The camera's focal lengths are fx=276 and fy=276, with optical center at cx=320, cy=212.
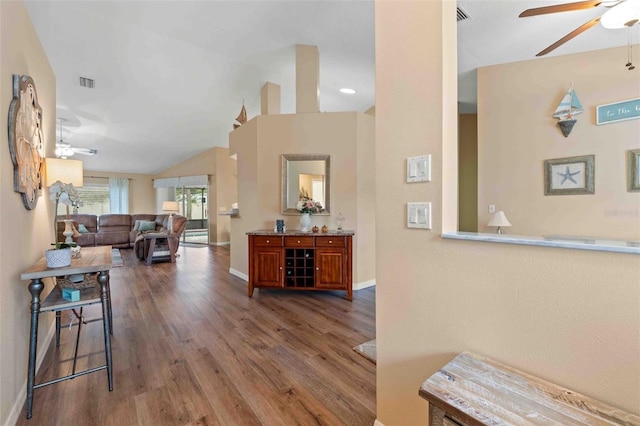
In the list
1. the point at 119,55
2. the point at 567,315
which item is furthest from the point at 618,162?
the point at 119,55

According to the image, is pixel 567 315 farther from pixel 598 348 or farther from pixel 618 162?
pixel 618 162

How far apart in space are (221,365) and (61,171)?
2024 millimetres

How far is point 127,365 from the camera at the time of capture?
210 centimetres

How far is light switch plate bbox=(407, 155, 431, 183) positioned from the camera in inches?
48.6

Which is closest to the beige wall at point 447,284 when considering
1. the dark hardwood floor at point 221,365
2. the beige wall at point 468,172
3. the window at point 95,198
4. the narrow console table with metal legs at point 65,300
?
the dark hardwood floor at point 221,365

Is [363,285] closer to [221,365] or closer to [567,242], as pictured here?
[221,365]

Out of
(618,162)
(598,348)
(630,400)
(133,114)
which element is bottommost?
(630,400)

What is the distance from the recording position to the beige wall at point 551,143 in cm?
308

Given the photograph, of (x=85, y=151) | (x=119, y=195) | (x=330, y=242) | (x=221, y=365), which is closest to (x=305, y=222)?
(x=330, y=242)

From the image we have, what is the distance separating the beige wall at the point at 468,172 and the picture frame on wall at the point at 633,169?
239 cm

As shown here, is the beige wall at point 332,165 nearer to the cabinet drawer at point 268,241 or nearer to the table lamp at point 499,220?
the cabinet drawer at point 268,241

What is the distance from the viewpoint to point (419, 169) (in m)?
1.26

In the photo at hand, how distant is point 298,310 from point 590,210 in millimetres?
3602

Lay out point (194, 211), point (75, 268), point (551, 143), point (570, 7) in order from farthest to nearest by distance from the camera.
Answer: point (194, 211), point (551, 143), point (570, 7), point (75, 268)
